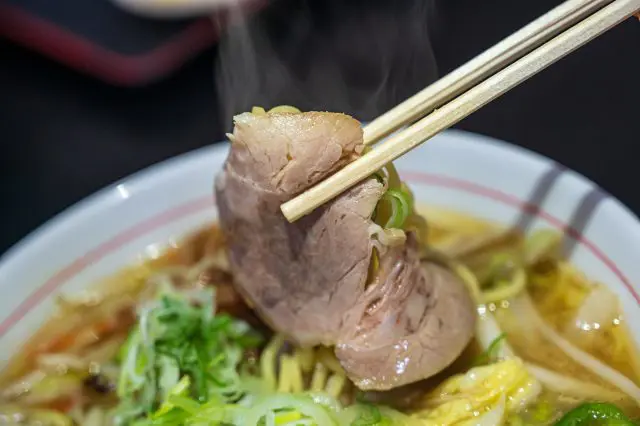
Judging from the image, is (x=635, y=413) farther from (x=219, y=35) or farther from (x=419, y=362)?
(x=219, y=35)

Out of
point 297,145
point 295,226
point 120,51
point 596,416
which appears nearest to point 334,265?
point 295,226

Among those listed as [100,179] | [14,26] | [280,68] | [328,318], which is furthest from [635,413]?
[14,26]

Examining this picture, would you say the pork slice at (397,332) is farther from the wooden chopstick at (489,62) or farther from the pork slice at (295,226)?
the wooden chopstick at (489,62)

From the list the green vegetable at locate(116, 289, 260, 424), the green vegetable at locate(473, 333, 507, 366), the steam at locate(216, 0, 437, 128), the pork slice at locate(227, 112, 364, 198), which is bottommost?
the green vegetable at locate(473, 333, 507, 366)

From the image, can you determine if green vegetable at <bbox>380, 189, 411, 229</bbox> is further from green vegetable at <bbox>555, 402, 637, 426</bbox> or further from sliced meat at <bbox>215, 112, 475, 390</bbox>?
green vegetable at <bbox>555, 402, 637, 426</bbox>

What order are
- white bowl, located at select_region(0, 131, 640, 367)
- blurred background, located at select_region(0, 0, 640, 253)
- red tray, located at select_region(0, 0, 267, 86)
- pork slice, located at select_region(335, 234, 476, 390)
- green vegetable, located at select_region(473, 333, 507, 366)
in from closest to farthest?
1. pork slice, located at select_region(335, 234, 476, 390)
2. green vegetable, located at select_region(473, 333, 507, 366)
3. white bowl, located at select_region(0, 131, 640, 367)
4. blurred background, located at select_region(0, 0, 640, 253)
5. red tray, located at select_region(0, 0, 267, 86)

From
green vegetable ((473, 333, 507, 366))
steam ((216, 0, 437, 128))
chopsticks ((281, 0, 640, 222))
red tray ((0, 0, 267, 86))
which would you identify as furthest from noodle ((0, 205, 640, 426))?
red tray ((0, 0, 267, 86))

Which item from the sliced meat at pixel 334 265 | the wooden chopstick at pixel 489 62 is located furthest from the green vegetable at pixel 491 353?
the wooden chopstick at pixel 489 62
